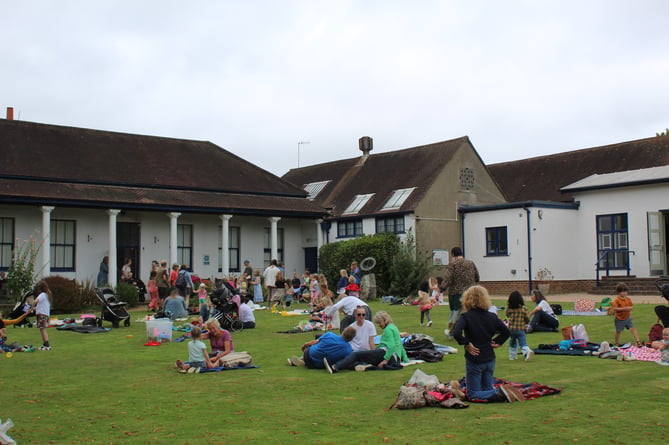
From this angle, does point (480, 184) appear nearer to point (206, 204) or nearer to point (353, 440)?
point (206, 204)

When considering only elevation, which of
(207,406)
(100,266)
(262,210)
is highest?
(262,210)

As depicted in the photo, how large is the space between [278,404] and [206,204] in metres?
22.2

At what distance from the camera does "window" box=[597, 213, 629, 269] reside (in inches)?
1164

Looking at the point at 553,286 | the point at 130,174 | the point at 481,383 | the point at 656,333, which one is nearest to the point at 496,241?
the point at 553,286

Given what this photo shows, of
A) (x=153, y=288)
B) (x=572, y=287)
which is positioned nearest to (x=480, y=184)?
(x=572, y=287)

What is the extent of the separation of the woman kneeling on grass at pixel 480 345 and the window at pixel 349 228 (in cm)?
2644

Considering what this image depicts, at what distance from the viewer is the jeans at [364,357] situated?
488 inches

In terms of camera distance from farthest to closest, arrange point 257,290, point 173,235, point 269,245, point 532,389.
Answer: point 269,245 < point 173,235 < point 257,290 < point 532,389

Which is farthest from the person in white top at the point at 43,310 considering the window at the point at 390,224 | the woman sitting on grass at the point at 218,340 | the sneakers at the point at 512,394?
the window at the point at 390,224

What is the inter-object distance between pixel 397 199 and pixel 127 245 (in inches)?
470

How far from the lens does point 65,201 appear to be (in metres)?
27.6

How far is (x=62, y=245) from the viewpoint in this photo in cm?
2933

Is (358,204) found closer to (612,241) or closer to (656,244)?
(612,241)

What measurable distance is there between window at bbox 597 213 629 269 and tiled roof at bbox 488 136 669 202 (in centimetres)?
429
